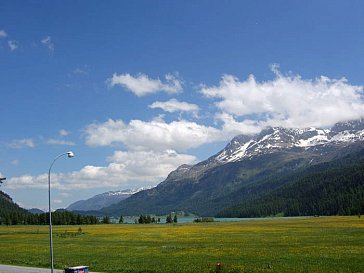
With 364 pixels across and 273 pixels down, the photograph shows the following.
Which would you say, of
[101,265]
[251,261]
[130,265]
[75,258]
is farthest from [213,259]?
[75,258]

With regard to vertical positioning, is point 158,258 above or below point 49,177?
below

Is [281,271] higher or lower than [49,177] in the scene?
lower

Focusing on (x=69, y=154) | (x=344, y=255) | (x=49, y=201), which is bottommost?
(x=344, y=255)

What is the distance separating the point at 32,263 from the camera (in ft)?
175

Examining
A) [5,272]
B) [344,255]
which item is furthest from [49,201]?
[344,255]

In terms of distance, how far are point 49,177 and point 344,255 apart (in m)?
31.8

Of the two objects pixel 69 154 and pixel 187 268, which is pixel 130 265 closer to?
pixel 187 268

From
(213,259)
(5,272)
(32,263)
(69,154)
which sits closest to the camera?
(69,154)

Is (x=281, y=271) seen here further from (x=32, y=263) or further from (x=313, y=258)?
(x=32, y=263)

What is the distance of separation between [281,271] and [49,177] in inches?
835

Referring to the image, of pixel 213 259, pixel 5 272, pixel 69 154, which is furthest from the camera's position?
pixel 213 259

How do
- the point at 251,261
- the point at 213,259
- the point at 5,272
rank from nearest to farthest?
the point at 5,272, the point at 251,261, the point at 213,259

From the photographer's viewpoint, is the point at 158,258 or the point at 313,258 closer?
the point at 313,258

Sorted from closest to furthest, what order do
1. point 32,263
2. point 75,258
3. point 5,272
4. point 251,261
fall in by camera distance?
point 5,272 → point 251,261 → point 32,263 → point 75,258
